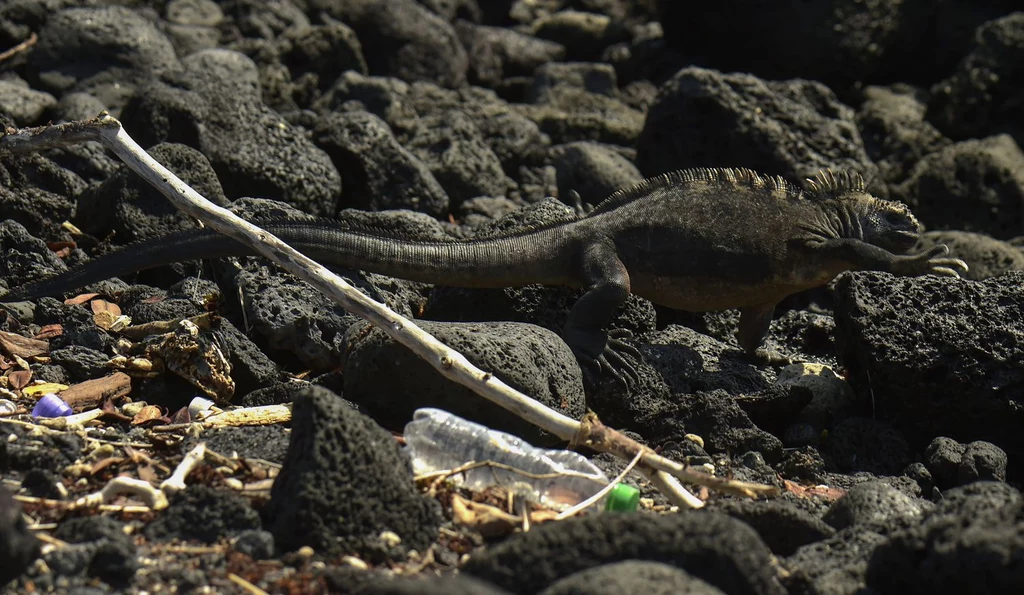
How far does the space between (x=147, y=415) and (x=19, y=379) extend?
0.53 meters

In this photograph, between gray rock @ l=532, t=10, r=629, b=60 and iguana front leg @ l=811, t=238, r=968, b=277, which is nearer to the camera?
iguana front leg @ l=811, t=238, r=968, b=277

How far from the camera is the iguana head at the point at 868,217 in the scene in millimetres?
6012

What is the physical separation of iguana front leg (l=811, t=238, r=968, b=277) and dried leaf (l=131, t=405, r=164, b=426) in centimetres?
308

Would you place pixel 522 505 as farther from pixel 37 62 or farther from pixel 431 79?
pixel 431 79

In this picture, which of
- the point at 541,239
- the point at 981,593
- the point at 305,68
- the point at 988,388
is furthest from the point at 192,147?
the point at 981,593

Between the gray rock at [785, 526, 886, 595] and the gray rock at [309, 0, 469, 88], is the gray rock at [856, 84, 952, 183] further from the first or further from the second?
the gray rock at [785, 526, 886, 595]

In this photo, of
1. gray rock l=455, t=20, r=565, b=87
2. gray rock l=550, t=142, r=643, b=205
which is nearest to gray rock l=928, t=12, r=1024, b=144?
gray rock l=550, t=142, r=643, b=205

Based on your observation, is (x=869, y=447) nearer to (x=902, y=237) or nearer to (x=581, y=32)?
(x=902, y=237)

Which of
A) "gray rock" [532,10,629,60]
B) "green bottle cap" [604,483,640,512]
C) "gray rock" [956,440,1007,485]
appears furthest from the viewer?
"gray rock" [532,10,629,60]

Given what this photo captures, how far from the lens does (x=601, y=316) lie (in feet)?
17.9

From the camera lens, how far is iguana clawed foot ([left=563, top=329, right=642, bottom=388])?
5180 millimetres

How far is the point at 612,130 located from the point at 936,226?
256 cm

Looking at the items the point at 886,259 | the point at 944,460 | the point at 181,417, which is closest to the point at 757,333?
the point at 886,259

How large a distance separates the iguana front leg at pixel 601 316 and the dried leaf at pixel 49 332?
6.96 ft
